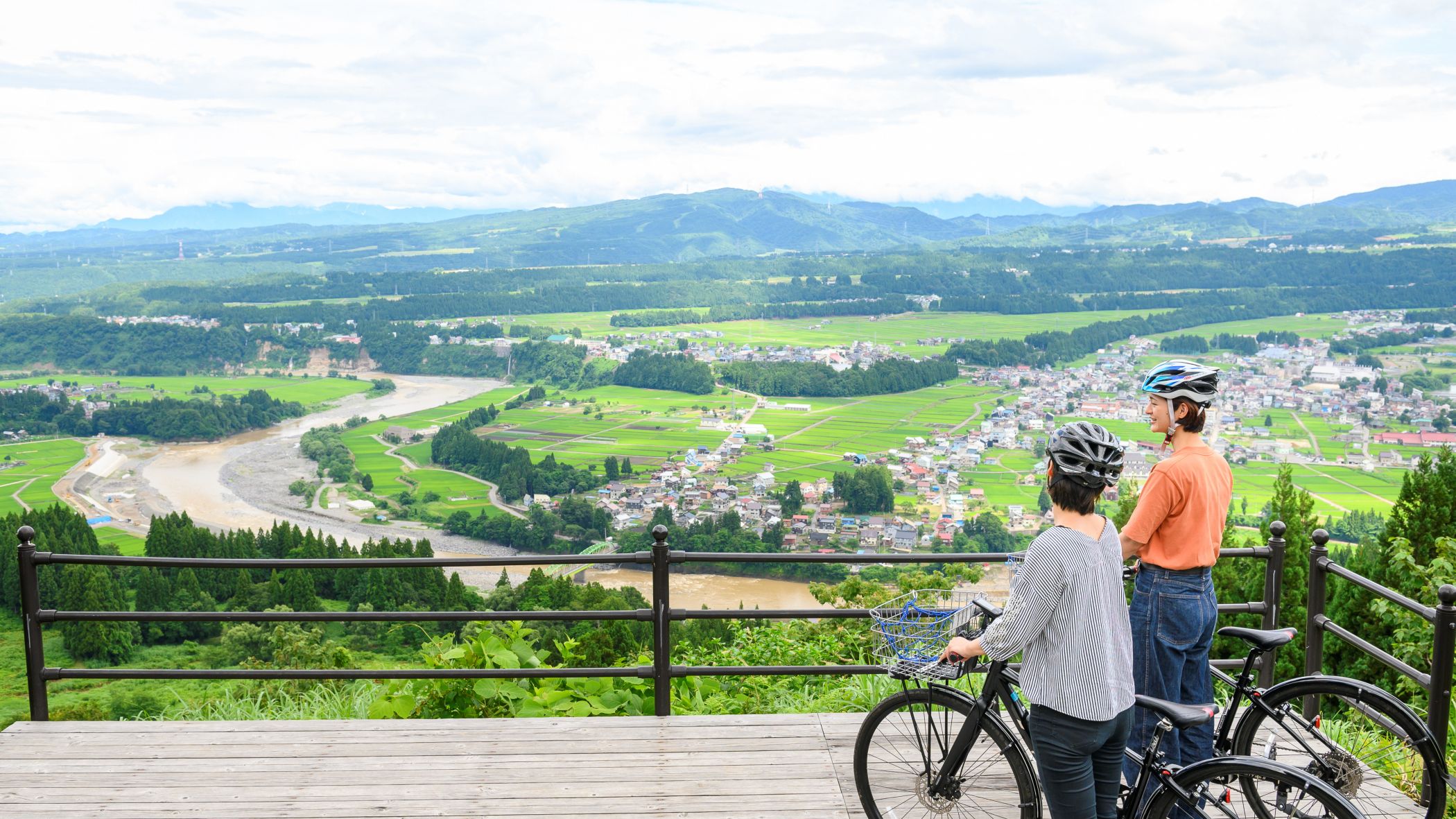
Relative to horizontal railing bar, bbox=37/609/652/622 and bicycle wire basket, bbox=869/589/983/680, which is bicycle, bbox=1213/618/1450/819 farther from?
horizontal railing bar, bbox=37/609/652/622

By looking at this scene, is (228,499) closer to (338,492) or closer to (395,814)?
(338,492)

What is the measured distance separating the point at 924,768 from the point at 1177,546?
3.58ft

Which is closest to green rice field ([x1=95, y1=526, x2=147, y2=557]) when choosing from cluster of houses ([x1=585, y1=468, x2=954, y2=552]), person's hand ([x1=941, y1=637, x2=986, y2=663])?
cluster of houses ([x1=585, y1=468, x2=954, y2=552])

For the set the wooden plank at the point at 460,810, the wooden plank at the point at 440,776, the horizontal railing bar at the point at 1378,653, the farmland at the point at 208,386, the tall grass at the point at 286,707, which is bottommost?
the farmland at the point at 208,386

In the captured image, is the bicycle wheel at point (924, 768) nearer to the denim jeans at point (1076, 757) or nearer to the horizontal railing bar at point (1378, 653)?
the denim jeans at point (1076, 757)

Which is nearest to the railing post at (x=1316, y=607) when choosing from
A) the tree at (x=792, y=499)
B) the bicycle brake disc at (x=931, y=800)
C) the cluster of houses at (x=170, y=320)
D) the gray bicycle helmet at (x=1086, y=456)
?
the bicycle brake disc at (x=931, y=800)

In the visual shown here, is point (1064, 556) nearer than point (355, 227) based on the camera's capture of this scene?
Yes

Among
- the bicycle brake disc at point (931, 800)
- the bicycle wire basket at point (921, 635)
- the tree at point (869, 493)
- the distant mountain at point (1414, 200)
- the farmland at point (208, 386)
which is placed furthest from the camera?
the distant mountain at point (1414, 200)

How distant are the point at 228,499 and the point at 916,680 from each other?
176 ft

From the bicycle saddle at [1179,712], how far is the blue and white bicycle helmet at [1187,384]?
920mm

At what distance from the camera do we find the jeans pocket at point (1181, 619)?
3.02 m

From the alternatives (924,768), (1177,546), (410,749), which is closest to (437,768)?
(410,749)

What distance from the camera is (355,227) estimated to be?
194125mm

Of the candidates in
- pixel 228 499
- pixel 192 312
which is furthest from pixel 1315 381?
pixel 192 312
